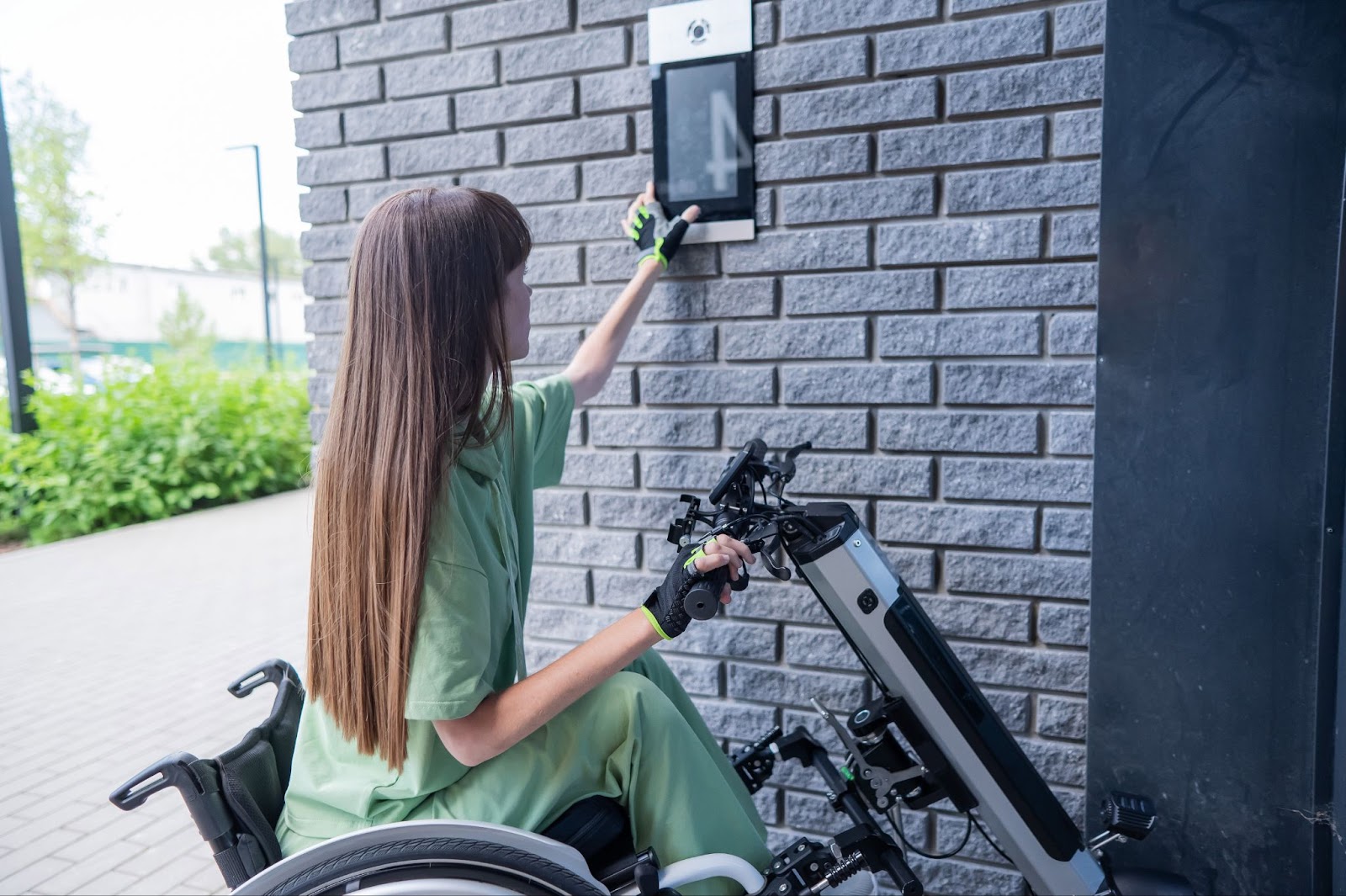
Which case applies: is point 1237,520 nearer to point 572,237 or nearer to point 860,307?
point 860,307

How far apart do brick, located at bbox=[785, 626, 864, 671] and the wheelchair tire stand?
933 millimetres

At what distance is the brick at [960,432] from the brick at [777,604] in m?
0.40

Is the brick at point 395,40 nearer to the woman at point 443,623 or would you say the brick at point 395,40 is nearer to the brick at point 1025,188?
the woman at point 443,623

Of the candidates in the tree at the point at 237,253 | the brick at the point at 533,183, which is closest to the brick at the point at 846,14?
the brick at the point at 533,183

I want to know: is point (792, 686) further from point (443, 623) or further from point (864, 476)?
point (443, 623)

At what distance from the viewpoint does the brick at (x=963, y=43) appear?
1701 millimetres

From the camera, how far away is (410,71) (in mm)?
2205

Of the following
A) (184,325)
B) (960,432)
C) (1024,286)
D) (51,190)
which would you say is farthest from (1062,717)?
(184,325)

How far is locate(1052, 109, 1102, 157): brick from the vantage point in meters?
1.69

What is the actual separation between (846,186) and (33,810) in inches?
127

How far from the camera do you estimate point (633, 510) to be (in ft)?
7.07

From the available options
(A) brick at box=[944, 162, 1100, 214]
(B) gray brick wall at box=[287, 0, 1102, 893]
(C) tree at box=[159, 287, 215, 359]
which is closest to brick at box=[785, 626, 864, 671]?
(B) gray brick wall at box=[287, 0, 1102, 893]

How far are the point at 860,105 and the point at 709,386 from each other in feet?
2.29

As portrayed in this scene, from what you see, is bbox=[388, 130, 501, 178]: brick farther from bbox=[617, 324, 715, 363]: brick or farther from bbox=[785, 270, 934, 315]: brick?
bbox=[785, 270, 934, 315]: brick
